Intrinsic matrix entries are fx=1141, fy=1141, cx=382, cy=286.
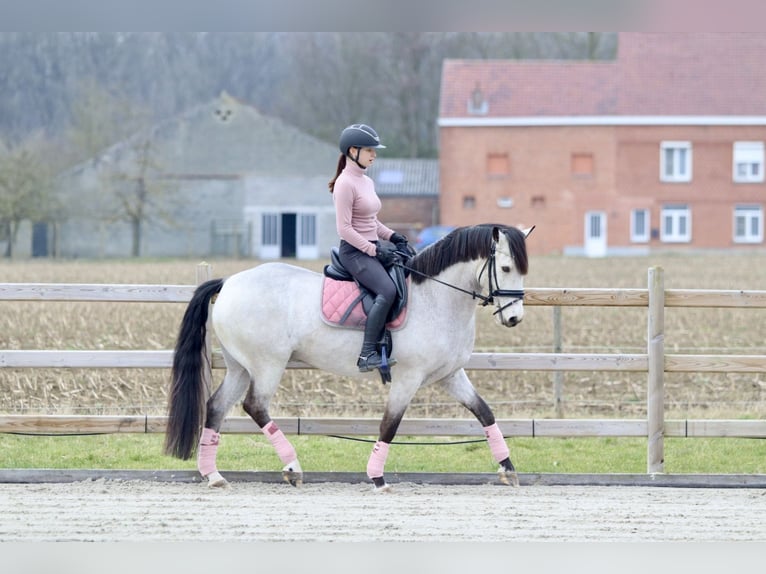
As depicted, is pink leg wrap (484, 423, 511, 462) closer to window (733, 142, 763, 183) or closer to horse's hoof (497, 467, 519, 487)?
horse's hoof (497, 467, 519, 487)

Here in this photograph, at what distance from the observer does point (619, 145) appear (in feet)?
190

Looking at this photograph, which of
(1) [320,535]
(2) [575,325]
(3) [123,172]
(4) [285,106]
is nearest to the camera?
(1) [320,535]

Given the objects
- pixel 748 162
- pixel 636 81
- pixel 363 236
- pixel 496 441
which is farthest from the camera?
pixel 748 162

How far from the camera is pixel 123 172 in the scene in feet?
183

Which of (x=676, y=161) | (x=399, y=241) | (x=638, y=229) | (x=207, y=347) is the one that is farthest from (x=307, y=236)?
(x=399, y=241)

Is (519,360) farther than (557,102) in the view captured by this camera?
No

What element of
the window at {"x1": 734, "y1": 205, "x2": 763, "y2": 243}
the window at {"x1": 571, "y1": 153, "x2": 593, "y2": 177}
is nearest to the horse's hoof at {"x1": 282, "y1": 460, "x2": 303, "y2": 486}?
the window at {"x1": 571, "y1": 153, "x2": 593, "y2": 177}

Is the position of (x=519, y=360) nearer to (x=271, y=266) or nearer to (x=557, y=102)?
(x=271, y=266)

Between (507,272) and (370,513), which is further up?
(507,272)

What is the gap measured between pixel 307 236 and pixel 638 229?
16838 mm

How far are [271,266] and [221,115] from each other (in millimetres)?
51661

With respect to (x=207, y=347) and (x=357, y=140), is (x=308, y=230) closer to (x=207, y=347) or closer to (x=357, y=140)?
(x=207, y=347)

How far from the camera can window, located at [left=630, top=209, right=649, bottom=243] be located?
57.9 metres

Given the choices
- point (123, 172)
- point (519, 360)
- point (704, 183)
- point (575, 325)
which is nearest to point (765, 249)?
point (704, 183)
